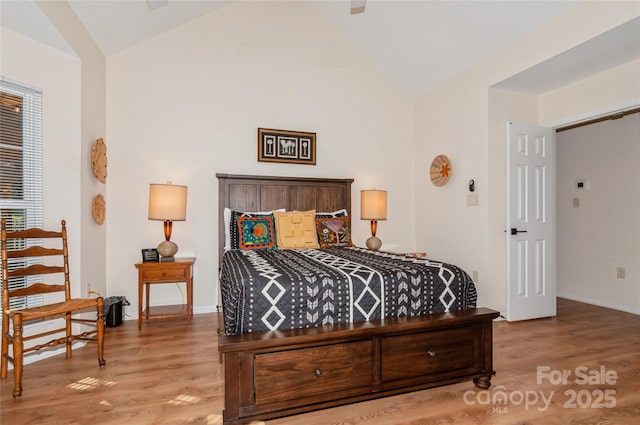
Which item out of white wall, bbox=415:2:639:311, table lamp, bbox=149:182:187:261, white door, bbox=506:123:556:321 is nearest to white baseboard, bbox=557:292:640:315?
white door, bbox=506:123:556:321

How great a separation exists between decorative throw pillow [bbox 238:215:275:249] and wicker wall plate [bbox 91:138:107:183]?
135 cm

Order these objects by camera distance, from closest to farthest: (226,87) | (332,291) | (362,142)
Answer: (332,291), (226,87), (362,142)

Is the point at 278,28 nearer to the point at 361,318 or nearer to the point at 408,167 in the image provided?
the point at 408,167

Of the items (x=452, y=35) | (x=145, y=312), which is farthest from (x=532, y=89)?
(x=145, y=312)

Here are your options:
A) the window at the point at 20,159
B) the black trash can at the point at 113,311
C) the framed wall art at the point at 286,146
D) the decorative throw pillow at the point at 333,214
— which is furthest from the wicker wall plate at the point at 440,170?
the window at the point at 20,159

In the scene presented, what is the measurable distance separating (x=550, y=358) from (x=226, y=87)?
4015mm

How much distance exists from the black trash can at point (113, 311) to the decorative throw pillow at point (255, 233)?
130 centimetres

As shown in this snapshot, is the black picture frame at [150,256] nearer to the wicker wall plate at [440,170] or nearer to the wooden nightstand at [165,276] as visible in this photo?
the wooden nightstand at [165,276]

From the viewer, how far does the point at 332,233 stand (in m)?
3.62

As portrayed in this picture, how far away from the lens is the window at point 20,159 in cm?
244

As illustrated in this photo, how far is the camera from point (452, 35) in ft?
11.6

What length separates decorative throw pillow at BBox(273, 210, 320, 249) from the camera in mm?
3430

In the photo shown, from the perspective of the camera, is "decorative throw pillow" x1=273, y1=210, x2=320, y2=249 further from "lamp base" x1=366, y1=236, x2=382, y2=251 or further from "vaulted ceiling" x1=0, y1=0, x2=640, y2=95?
"vaulted ceiling" x1=0, y1=0, x2=640, y2=95

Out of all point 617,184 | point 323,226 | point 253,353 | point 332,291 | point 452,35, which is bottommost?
point 253,353
